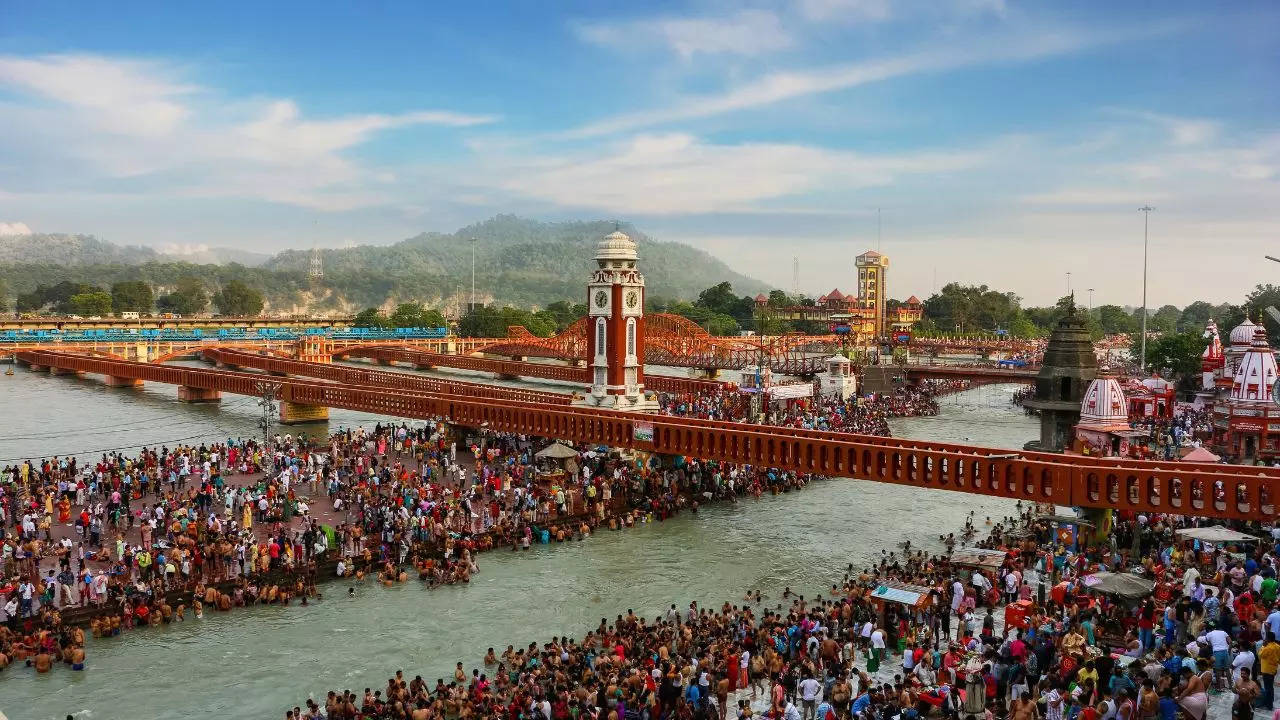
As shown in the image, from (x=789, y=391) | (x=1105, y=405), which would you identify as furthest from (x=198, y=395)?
(x=1105, y=405)

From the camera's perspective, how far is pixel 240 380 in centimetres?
6650

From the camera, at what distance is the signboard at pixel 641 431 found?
3969 centimetres

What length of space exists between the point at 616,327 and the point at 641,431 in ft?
25.0

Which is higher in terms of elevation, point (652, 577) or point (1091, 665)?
point (1091, 665)

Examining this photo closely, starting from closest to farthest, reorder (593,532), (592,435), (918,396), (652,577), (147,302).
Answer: (652,577) < (593,532) < (592,435) < (918,396) < (147,302)

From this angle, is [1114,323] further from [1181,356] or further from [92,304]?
[92,304]

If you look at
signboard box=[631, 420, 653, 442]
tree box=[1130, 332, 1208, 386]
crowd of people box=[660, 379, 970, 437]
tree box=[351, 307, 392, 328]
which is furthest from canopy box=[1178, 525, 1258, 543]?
tree box=[351, 307, 392, 328]

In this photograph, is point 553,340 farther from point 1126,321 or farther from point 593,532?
point 1126,321

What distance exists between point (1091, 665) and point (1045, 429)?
33.2m

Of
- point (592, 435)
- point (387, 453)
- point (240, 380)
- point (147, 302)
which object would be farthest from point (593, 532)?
point (147, 302)

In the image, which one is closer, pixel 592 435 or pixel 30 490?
pixel 30 490

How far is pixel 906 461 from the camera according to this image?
3256 centimetres

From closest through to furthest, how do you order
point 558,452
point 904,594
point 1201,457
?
1. point 904,594
2. point 1201,457
3. point 558,452

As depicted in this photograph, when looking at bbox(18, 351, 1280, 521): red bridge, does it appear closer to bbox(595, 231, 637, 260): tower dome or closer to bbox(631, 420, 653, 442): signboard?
bbox(631, 420, 653, 442): signboard
